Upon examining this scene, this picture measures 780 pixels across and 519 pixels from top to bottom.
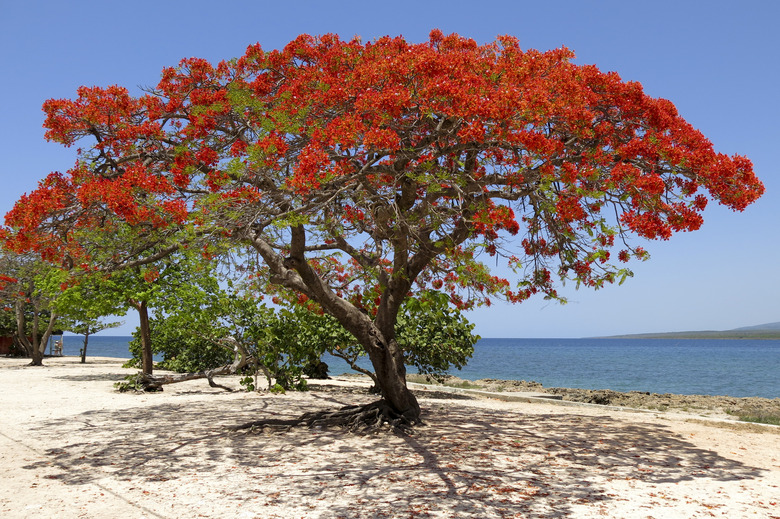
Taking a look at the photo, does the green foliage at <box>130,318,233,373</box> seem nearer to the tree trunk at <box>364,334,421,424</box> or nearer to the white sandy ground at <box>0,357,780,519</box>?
the white sandy ground at <box>0,357,780,519</box>

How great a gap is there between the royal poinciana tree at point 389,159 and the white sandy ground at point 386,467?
2.01 metres

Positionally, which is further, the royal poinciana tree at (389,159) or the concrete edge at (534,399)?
the concrete edge at (534,399)

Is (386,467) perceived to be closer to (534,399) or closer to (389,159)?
(389,159)

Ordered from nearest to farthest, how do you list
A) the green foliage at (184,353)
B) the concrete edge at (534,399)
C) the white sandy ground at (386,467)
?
the white sandy ground at (386,467), the concrete edge at (534,399), the green foliage at (184,353)

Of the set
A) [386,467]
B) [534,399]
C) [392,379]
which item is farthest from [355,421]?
[534,399]

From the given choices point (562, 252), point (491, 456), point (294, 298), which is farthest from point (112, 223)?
point (562, 252)

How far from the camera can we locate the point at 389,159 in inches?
317

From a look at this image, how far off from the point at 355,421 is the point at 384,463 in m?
2.43

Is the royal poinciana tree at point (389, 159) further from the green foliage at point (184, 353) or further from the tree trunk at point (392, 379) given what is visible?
the green foliage at point (184, 353)

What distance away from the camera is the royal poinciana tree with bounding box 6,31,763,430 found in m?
6.92

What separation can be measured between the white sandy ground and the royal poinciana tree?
6.61 ft

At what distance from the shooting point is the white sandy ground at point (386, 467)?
5.18 meters

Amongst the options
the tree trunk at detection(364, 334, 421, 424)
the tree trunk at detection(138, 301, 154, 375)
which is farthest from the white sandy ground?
the tree trunk at detection(138, 301, 154, 375)

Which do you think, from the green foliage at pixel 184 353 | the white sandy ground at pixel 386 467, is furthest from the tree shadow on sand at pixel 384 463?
the green foliage at pixel 184 353
